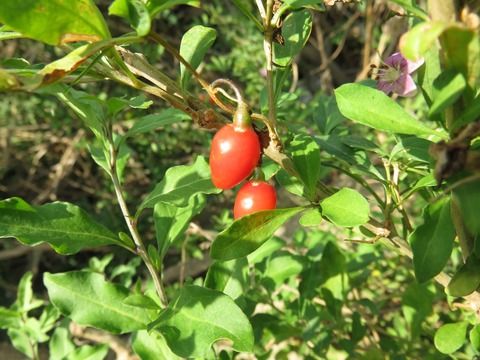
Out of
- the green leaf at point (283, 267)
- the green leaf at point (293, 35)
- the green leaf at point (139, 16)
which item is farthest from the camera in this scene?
the green leaf at point (283, 267)

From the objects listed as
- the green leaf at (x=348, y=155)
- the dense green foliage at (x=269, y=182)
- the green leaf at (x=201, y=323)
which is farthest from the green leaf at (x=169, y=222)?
the green leaf at (x=348, y=155)

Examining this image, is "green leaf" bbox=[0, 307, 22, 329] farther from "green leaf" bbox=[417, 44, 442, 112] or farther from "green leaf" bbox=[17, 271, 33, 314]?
"green leaf" bbox=[417, 44, 442, 112]

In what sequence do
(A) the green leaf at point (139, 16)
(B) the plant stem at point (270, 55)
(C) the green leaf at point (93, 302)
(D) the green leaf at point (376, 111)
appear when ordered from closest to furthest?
(A) the green leaf at point (139, 16)
(D) the green leaf at point (376, 111)
(B) the plant stem at point (270, 55)
(C) the green leaf at point (93, 302)

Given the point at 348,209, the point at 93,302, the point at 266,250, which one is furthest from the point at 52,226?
the point at 266,250

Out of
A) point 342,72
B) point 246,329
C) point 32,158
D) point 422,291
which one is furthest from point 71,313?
point 342,72

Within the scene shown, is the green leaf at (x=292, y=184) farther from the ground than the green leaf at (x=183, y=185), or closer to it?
farther from the ground

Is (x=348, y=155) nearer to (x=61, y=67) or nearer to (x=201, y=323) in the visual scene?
(x=201, y=323)

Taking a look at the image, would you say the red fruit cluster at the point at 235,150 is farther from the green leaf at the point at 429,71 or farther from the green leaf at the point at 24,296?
the green leaf at the point at 24,296

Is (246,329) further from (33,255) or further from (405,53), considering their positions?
(33,255)
